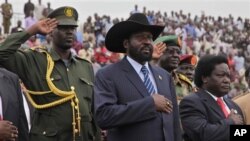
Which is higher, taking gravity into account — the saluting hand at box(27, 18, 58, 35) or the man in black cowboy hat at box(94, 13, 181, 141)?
the saluting hand at box(27, 18, 58, 35)

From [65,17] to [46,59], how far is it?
1.73 feet

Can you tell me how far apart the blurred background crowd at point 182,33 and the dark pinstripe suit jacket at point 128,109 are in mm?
10368

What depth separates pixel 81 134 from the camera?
22.2 feet

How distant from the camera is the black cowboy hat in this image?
5.88m

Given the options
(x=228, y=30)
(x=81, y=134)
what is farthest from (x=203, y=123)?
(x=228, y=30)

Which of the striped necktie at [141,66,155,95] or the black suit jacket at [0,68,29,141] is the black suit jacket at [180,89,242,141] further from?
the black suit jacket at [0,68,29,141]

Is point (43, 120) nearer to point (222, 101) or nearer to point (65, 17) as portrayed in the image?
point (65, 17)

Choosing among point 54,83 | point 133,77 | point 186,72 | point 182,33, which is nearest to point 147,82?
point 133,77

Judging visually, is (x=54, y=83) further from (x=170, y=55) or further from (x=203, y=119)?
(x=170, y=55)

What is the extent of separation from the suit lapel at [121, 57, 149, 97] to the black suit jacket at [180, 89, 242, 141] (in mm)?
422

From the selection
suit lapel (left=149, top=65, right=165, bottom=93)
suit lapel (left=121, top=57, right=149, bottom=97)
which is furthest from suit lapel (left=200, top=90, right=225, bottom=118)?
suit lapel (left=121, top=57, right=149, bottom=97)

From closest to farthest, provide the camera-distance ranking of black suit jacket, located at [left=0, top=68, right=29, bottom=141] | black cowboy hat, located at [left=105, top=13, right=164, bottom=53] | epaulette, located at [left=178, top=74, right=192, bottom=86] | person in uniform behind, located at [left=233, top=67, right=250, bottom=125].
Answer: black suit jacket, located at [left=0, top=68, right=29, bottom=141] → black cowboy hat, located at [left=105, top=13, right=164, bottom=53] → person in uniform behind, located at [left=233, top=67, right=250, bottom=125] → epaulette, located at [left=178, top=74, right=192, bottom=86]

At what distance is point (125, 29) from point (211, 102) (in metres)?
0.98

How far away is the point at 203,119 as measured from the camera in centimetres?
573
